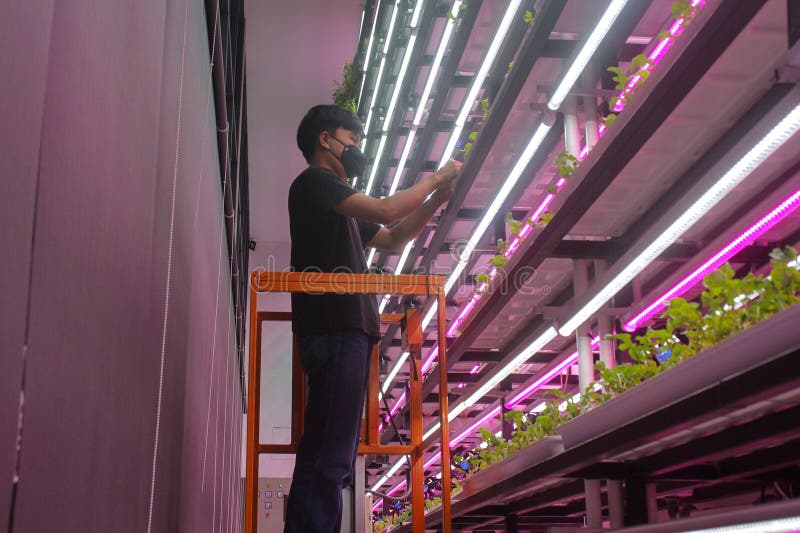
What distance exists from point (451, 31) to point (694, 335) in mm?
3344

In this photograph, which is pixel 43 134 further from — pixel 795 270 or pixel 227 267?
pixel 227 267

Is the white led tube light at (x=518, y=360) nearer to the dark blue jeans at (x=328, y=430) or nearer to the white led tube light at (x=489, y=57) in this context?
the white led tube light at (x=489, y=57)

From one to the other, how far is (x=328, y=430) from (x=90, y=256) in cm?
135

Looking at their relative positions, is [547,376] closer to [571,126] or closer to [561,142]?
[561,142]

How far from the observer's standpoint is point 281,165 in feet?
39.1

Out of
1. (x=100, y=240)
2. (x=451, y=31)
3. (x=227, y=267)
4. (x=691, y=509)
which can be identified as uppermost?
(x=451, y=31)

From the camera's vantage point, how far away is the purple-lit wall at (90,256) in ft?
3.21

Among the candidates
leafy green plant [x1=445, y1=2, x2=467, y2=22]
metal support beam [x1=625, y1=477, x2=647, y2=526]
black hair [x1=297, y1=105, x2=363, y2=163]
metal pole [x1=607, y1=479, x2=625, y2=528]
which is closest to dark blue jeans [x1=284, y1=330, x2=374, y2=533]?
black hair [x1=297, y1=105, x2=363, y2=163]

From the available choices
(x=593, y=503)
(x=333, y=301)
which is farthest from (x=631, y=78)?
(x=593, y=503)

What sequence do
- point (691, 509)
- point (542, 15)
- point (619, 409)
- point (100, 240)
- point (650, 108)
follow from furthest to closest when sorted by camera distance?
point (691, 509) → point (542, 15) → point (650, 108) → point (619, 409) → point (100, 240)

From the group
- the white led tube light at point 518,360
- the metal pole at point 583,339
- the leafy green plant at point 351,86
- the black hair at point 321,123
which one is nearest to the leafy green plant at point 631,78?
the black hair at point 321,123

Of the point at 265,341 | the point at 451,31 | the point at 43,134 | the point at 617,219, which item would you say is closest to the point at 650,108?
the point at 617,219

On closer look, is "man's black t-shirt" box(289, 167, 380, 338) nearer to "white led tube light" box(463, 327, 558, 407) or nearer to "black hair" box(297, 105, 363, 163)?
"black hair" box(297, 105, 363, 163)

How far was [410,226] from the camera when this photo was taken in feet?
10.4
